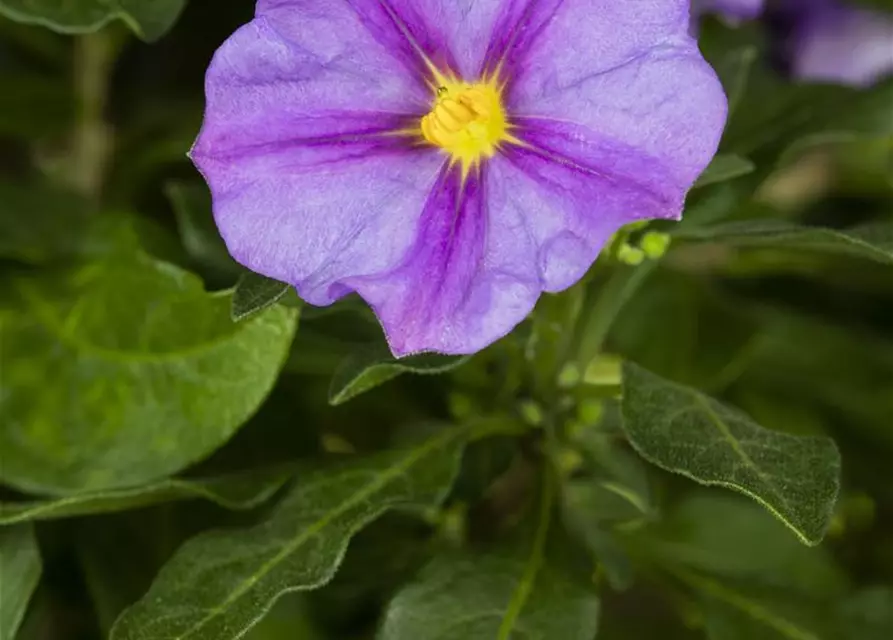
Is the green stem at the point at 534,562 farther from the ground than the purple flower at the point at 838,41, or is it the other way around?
the purple flower at the point at 838,41

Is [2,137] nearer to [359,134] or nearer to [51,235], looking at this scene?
[51,235]

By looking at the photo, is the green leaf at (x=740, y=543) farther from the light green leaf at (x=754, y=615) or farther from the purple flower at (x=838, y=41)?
the purple flower at (x=838, y=41)

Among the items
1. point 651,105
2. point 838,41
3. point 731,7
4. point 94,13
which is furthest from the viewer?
point 838,41

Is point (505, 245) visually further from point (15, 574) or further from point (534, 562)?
point (15, 574)

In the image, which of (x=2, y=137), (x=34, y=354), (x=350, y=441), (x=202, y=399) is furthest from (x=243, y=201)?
(x=2, y=137)

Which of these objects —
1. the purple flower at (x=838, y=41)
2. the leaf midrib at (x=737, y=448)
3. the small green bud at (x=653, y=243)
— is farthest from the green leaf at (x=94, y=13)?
the purple flower at (x=838, y=41)

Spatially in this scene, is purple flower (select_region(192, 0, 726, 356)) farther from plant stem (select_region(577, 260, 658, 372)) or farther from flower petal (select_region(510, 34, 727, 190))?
plant stem (select_region(577, 260, 658, 372))

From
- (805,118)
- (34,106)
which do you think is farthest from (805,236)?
(34,106)

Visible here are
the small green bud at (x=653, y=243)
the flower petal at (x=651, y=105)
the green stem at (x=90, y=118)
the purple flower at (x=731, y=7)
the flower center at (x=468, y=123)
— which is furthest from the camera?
the green stem at (x=90, y=118)
